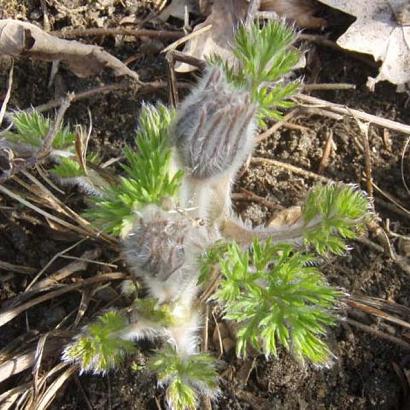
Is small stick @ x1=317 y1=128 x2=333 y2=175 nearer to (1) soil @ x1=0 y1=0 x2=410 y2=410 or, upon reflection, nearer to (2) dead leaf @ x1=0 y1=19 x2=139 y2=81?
(1) soil @ x1=0 y1=0 x2=410 y2=410

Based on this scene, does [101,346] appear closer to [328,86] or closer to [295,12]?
[328,86]

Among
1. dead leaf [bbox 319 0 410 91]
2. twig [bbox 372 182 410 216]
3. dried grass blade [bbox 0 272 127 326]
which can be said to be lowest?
dried grass blade [bbox 0 272 127 326]

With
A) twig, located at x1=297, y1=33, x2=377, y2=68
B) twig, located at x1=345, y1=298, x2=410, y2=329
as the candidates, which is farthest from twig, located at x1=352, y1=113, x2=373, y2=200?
twig, located at x1=345, y1=298, x2=410, y2=329

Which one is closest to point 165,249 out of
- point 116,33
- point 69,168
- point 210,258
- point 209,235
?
point 210,258

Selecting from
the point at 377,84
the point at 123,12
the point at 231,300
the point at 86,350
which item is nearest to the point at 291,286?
the point at 231,300

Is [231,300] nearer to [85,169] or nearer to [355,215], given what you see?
[355,215]
